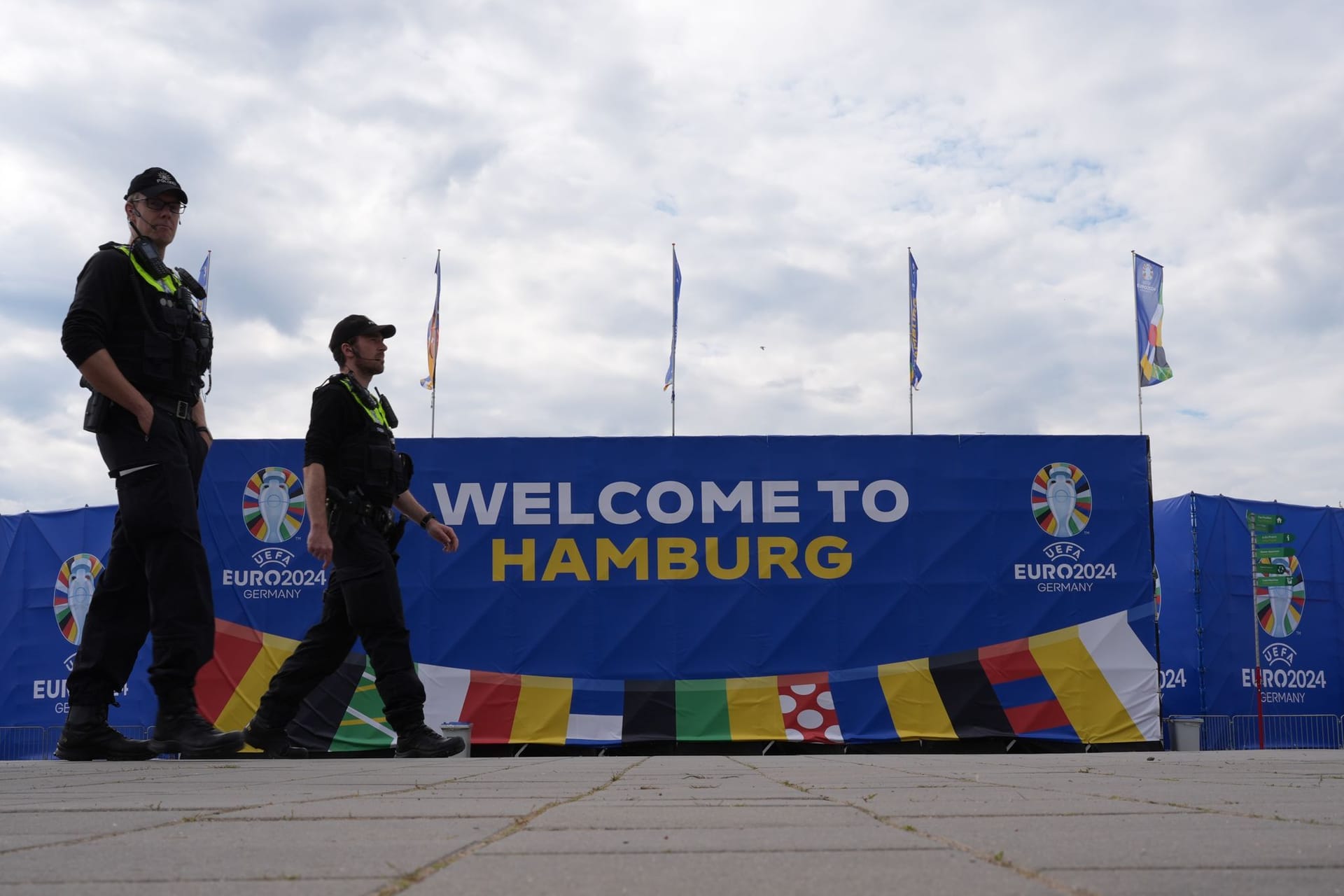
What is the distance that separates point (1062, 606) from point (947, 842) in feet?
30.6

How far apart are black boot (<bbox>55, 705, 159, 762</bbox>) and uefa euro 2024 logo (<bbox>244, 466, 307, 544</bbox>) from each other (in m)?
6.37

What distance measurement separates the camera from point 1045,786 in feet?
10.4

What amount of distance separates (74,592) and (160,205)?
Result: 921cm

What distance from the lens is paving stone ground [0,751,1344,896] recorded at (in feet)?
4.40

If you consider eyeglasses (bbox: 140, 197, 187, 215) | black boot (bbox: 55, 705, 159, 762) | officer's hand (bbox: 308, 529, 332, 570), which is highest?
eyeglasses (bbox: 140, 197, 187, 215)

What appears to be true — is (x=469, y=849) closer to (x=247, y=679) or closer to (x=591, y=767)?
(x=591, y=767)

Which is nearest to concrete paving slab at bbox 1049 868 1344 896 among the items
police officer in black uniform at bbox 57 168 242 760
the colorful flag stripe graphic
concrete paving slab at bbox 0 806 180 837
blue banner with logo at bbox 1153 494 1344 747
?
concrete paving slab at bbox 0 806 180 837

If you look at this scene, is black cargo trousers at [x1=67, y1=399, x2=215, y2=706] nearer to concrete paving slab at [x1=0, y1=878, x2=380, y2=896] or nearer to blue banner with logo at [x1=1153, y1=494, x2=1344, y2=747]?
concrete paving slab at [x1=0, y1=878, x2=380, y2=896]

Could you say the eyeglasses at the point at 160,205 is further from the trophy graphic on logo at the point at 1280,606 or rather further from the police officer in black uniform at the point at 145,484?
the trophy graphic on logo at the point at 1280,606

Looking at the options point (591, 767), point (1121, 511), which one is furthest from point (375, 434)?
point (1121, 511)

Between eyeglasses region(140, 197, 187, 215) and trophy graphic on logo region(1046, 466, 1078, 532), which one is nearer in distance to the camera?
eyeglasses region(140, 197, 187, 215)

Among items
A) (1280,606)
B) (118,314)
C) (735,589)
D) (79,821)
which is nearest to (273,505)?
(735,589)

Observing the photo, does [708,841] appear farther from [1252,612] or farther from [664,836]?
[1252,612]

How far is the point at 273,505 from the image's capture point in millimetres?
10664
